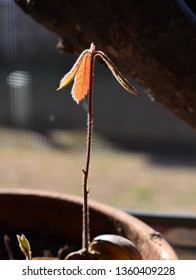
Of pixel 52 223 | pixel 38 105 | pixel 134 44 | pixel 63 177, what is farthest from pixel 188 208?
pixel 134 44

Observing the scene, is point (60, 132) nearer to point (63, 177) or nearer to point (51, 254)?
point (63, 177)

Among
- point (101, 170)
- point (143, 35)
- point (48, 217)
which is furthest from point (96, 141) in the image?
point (143, 35)

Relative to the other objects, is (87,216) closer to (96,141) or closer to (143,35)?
(143,35)

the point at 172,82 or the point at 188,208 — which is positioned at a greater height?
the point at 172,82

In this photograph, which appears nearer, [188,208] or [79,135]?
[188,208]

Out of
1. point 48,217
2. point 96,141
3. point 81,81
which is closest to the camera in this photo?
point 81,81

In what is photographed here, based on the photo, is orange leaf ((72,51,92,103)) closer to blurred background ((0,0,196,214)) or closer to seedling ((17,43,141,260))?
seedling ((17,43,141,260))

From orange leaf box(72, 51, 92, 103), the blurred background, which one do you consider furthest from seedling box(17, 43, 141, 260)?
the blurred background

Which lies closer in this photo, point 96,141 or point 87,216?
point 87,216
